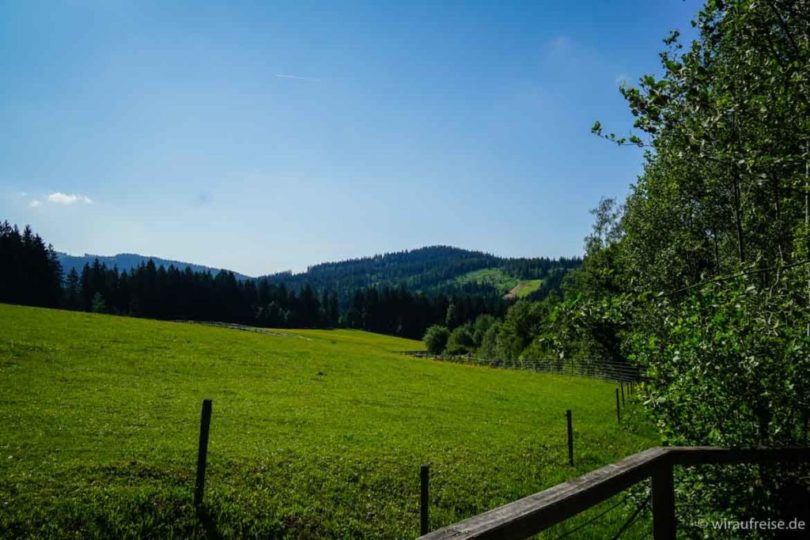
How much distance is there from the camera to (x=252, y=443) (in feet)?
54.9

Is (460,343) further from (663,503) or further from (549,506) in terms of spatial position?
(549,506)

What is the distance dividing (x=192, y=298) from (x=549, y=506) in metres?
143

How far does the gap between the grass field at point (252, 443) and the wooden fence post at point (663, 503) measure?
849 centimetres

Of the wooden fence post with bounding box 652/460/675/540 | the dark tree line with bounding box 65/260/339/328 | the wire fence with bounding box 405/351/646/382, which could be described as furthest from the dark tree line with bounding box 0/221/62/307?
the wooden fence post with bounding box 652/460/675/540

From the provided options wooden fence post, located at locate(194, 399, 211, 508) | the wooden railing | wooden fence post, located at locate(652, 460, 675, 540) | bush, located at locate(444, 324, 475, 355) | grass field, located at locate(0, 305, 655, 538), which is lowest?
bush, located at locate(444, 324, 475, 355)

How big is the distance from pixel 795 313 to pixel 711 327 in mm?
1271

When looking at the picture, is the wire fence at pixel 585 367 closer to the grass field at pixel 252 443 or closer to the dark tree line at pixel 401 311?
the grass field at pixel 252 443

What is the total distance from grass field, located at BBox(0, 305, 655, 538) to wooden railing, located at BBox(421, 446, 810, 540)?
309 inches

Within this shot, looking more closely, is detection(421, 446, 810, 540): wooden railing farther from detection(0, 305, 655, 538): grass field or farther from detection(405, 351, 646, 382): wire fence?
detection(405, 351, 646, 382): wire fence

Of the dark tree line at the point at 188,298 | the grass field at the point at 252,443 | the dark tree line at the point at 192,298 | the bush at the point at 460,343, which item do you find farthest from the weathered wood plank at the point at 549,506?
the dark tree line at the point at 188,298

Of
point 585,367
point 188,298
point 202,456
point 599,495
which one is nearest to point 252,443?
point 202,456

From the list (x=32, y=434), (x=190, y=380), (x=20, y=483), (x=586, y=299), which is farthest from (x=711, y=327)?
(x=190, y=380)

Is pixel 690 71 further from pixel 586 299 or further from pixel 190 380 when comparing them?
pixel 190 380

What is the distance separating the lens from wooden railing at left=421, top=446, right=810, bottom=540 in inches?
89.2
